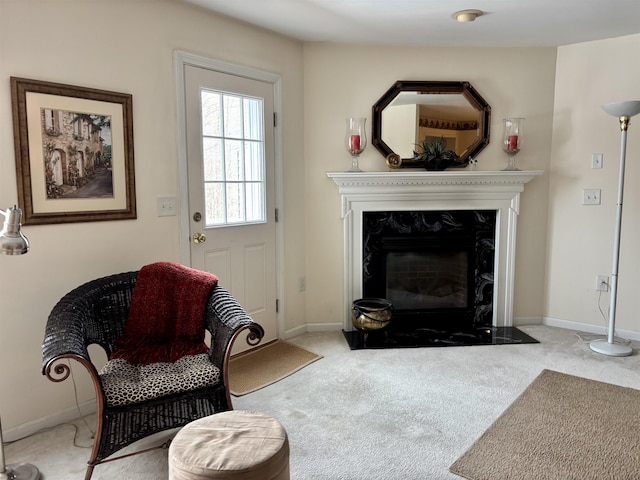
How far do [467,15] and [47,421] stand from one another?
3.36 m

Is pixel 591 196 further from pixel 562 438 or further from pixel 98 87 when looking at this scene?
pixel 98 87

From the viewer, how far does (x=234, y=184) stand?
3.21 m

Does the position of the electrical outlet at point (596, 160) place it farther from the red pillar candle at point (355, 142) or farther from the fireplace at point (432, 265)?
the red pillar candle at point (355, 142)

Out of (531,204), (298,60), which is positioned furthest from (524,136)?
(298,60)

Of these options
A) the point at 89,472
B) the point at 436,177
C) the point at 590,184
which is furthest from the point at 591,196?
the point at 89,472

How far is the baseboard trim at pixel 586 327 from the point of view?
11.8ft

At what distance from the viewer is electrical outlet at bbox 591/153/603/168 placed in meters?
3.60

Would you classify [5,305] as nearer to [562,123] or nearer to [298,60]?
[298,60]

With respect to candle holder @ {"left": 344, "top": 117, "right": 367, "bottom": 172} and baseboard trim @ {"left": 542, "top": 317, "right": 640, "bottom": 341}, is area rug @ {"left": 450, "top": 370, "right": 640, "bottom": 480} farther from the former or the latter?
candle holder @ {"left": 344, "top": 117, "right": 367, "bottom": 172}

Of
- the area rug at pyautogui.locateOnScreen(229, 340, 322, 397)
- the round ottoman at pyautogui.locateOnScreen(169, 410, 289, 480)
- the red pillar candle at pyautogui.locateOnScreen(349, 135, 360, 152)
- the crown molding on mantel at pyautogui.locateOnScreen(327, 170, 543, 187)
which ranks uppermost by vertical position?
the red pillar candle at pyautogui.locateOnScreen(349, 135, 360, 152)

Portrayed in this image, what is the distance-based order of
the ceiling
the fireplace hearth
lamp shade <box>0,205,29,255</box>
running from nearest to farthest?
lamp shade <box>0,205,29,255</box>
the ceiling
the fireplace hearth

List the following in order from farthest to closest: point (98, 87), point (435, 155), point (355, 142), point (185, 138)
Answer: point (435, 155)
point (355, 142)
point (185, 138)
point (98, 87)

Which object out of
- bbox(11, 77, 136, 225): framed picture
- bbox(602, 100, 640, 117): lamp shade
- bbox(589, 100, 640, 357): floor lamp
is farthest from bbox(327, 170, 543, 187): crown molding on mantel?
bbox(11, 77, 136, 225): framed picture

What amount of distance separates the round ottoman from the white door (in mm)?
1590
